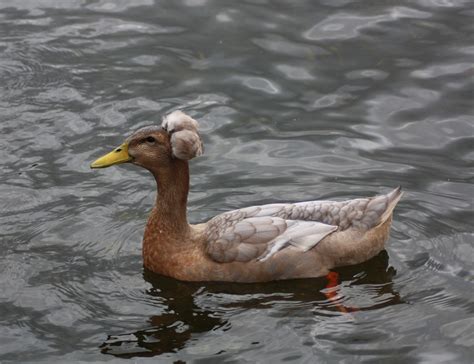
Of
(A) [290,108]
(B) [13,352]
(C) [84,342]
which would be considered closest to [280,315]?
(C) [84,342]

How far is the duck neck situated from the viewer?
912 cm

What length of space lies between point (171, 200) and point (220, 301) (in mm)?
1115

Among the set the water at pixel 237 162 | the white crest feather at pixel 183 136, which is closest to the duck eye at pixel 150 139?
the white crest feather at pixel 183 136

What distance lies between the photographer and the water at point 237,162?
26.9 feet

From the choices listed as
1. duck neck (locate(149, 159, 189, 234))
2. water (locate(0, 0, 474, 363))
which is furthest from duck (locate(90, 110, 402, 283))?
water (locate(0, 0, 474, 363))

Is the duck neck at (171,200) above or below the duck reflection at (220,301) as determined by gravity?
above

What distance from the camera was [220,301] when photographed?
871 centimetres

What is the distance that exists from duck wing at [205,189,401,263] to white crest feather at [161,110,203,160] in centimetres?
79

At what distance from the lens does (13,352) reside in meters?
7.94

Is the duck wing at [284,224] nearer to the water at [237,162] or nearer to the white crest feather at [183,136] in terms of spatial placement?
the water at [237,162]

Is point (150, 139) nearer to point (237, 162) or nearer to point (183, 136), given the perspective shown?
point (183, 136)

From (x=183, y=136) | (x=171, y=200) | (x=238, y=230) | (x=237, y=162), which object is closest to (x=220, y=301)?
(x=238, y=230)

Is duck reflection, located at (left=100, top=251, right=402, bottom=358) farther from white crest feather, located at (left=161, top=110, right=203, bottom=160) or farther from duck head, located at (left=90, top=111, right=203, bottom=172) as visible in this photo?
white crest feather, located at (left=161, top=110, right=203, bottom=160)

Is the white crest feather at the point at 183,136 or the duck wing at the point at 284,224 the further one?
the duck wing at the point at 284,224
